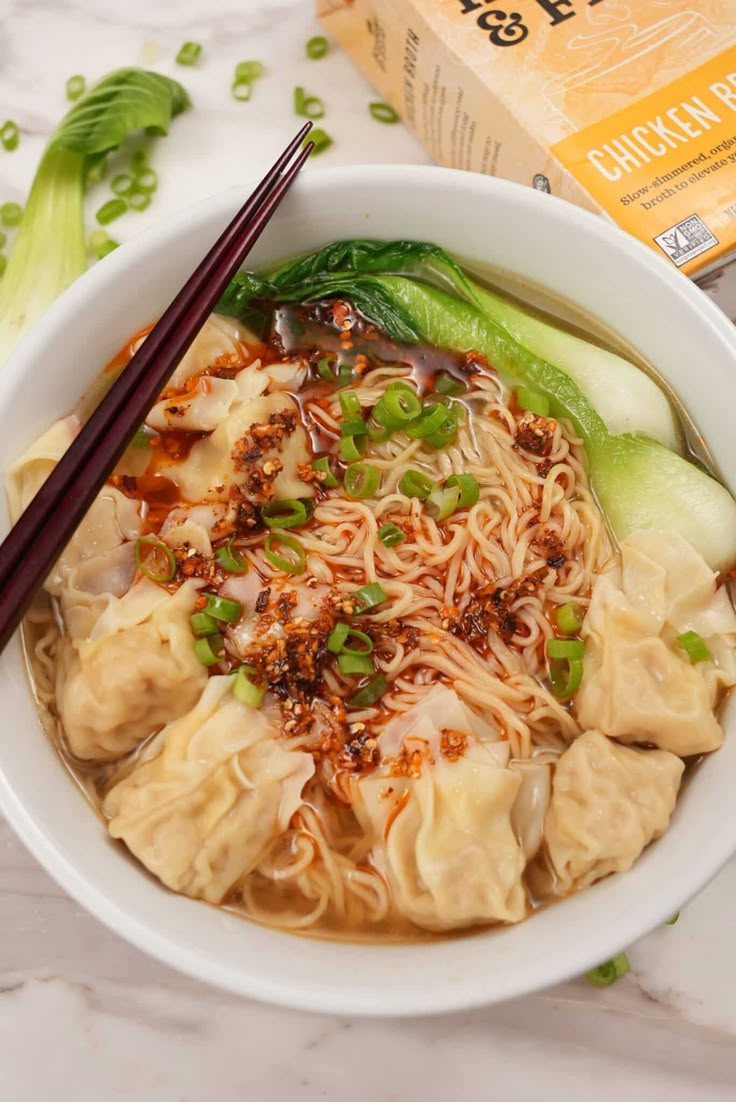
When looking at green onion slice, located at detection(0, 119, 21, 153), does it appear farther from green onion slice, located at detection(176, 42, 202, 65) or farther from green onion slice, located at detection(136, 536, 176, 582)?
green onion slice, located at detection(136, 536, 176, 582)

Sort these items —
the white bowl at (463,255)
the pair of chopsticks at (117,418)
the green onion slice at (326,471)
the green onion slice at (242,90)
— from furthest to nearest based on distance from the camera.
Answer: the green onion slice at (242,90)
the green onion slice at (326,471)
the pair of chopsticks at (117,418)
the white bowl at (463,255)

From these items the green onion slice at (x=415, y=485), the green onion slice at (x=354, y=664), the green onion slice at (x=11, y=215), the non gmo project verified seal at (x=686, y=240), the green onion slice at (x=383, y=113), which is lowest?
the green onion slice at (x=354, y=664)

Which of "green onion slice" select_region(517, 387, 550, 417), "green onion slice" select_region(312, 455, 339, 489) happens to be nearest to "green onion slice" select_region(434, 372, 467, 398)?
"green onion slice" select_region(517, 387, 550, 417)

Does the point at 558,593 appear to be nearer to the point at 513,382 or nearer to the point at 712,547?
the point at 712,547

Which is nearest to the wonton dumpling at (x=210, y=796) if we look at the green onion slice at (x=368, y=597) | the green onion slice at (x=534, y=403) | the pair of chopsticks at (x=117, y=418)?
the green onion slice at (x=368, y=597)

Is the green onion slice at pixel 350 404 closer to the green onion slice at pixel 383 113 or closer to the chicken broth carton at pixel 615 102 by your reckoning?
the chicken broth carton at pixel 615 102

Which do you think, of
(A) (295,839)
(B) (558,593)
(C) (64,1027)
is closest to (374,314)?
(B) (558,593)

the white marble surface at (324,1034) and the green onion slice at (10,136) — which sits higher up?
the green onion slice at (10,136)

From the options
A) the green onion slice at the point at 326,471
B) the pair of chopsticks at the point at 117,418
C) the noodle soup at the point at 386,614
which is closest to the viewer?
the pair of chopsticks at the point at 117,418
